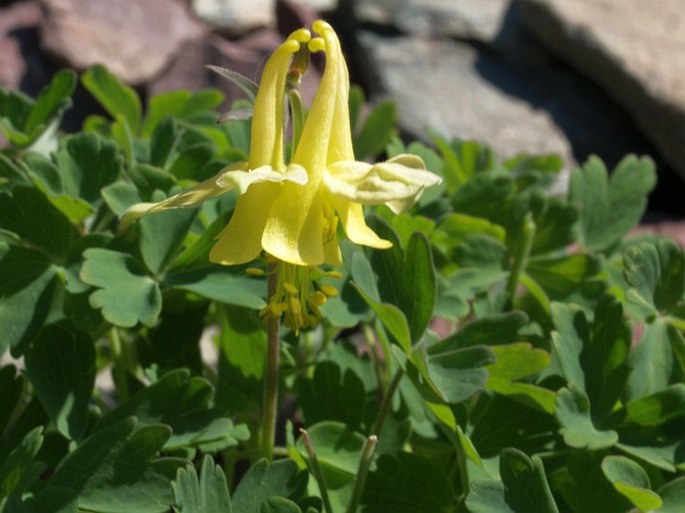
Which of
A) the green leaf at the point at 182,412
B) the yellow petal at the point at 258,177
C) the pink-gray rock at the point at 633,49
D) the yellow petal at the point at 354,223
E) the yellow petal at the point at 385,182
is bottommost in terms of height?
the pink-gray rock at the point at 633,49

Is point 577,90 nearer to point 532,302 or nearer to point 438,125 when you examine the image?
point 438,125

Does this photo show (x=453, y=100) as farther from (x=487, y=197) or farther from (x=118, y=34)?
(x=487, y=197)

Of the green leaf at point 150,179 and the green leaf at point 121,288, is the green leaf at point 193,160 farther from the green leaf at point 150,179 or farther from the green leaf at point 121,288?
the green leaf at point 121,288

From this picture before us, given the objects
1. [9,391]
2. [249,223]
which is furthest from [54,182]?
[249,223]

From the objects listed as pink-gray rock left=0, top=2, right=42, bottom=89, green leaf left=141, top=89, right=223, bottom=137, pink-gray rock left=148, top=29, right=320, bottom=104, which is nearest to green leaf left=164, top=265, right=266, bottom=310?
green leaf left=141, top=89, right=223, bottom=137

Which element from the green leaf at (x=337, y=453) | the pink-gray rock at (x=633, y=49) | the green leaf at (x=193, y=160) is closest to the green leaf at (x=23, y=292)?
the green leaf at (x=193, y=160)

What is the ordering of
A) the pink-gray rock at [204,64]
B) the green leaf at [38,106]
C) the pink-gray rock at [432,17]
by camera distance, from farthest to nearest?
the pink-gray rock at [432,17] → the pink-gray rock at [204,64] → the green leaf at [38,106]
